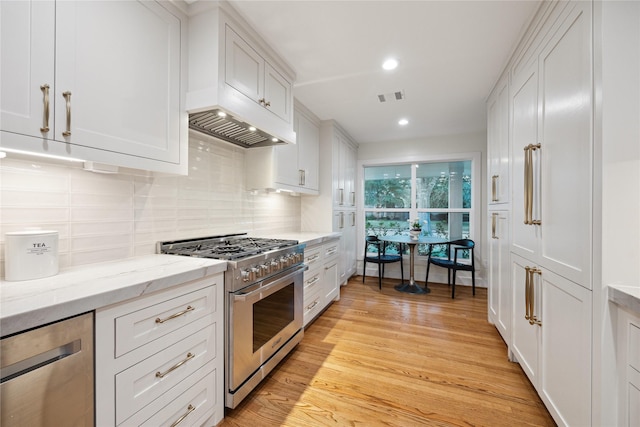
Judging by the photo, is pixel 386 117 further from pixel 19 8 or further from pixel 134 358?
pixel 134 358

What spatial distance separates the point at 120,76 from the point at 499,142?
9.35ft

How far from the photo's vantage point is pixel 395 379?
1897mm

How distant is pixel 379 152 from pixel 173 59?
12.5 ft

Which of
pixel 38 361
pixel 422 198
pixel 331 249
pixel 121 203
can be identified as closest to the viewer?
pixel 38 361

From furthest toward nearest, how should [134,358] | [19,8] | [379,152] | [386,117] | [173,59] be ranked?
[379,152], [386,117], [173,59], [134,358], [19,8]

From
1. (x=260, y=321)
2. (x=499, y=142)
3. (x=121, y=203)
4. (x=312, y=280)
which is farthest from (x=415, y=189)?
(x=121, y=203)

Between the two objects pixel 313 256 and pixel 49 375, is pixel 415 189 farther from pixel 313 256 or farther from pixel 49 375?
pixel 49 375

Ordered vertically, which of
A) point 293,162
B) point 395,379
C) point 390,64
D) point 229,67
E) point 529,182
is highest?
point 390,64

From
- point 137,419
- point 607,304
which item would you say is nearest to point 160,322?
point 137,419

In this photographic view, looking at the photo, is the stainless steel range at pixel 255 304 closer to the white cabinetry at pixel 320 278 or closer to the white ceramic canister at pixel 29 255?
the white cabinetry at pixel 320 278

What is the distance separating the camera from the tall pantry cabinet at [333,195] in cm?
365

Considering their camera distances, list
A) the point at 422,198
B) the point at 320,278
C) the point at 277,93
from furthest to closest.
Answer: the point at 422,198, the point at 320,278, the point at 277,93

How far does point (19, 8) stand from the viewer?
93 centimetres

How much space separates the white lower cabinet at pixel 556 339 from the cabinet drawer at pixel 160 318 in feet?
5.93
